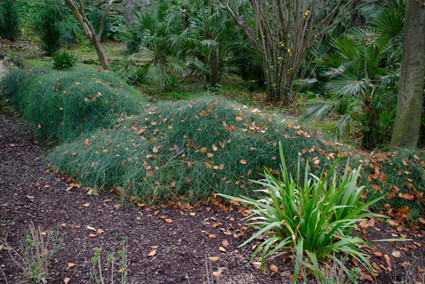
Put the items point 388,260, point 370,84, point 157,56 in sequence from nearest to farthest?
point 388,260, point 370,84, point 157,56

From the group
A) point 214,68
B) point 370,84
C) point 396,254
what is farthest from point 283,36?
point 396,254

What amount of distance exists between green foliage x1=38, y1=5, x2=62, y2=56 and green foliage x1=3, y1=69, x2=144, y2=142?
5.13 m

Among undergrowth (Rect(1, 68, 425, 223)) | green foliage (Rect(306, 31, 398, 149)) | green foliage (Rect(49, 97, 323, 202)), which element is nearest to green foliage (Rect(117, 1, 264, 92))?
undergrowth (Rect(1, 68, 425, 223))

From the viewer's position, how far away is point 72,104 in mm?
4516

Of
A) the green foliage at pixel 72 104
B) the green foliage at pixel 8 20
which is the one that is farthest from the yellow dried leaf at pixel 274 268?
the green foliage at pixel 8 20

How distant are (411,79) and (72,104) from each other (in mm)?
4463

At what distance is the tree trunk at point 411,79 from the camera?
3494 mm

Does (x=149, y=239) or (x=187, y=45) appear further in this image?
(x=187, y=45)

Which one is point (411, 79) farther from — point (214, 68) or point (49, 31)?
point (49, 31)

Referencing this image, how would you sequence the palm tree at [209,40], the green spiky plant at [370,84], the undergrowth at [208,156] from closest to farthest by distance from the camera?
1. the undergrowth at [208,156]
2. the green spiky plant at [370,84]
3. the palm tree at [209,40]

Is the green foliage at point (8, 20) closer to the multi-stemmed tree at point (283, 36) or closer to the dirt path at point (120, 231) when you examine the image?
the multi-stemmed tree at point (283, 36)

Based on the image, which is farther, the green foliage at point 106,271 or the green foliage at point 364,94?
the green foliage at point 364,94

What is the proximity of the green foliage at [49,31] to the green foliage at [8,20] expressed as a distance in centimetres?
134

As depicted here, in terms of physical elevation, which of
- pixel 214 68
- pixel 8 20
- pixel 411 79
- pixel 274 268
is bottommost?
pixel 274 268
